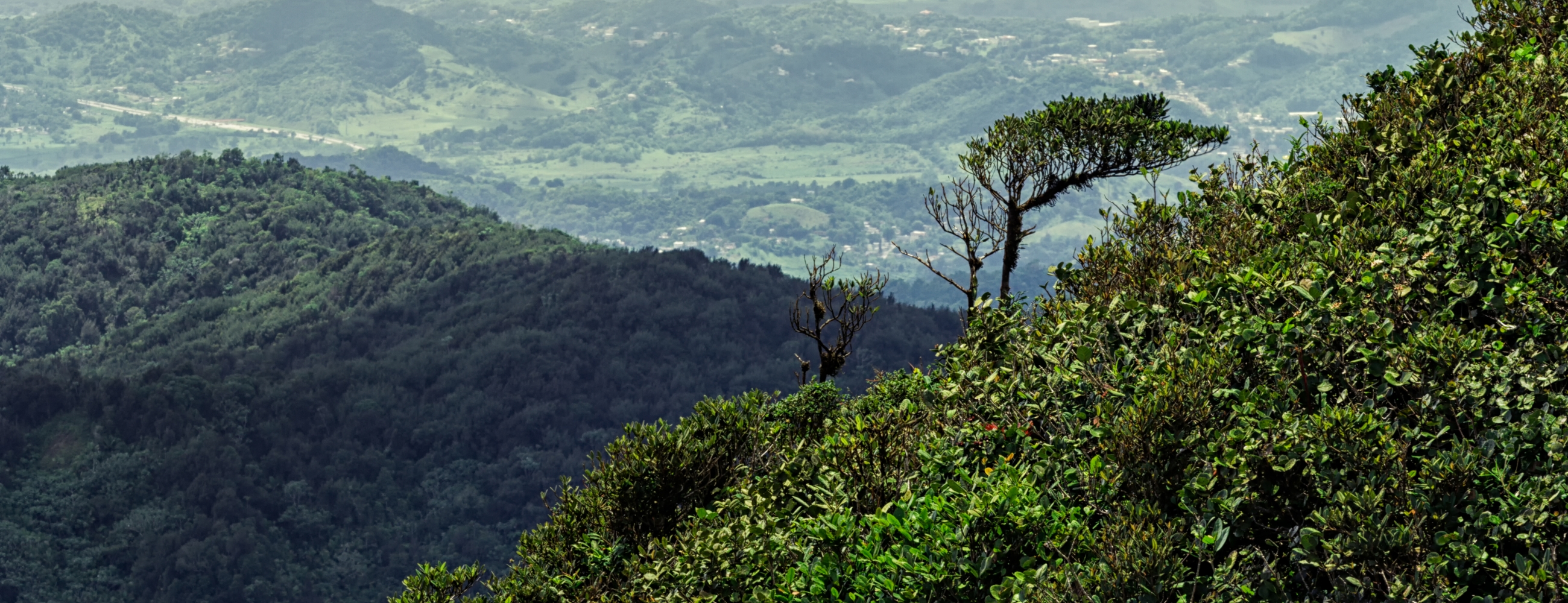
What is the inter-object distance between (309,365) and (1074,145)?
91541mm

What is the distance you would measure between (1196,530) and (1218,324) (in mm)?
1993

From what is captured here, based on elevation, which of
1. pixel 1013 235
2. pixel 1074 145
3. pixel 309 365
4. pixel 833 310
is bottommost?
pixel 309 365

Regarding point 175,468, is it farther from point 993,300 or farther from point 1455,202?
point 1455,202

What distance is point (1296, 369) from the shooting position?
752 centimetres

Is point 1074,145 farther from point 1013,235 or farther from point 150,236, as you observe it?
point 150,236

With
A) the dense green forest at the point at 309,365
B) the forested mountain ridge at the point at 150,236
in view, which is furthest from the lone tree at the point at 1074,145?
the forested mountain ridge at the point at 150,236

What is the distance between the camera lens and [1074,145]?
18.4m

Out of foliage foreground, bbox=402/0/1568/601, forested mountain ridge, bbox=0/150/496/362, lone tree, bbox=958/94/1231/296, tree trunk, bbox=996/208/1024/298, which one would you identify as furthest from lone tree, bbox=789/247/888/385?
forested mountain ridge, bbox=0/150/496/362

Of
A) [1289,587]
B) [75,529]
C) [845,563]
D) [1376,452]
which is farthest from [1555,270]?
[75,529]

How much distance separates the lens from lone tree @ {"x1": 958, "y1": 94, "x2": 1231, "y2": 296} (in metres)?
18.1

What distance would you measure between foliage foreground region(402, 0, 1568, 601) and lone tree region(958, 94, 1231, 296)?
6699mm

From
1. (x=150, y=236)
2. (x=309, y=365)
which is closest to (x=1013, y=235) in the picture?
(x=309, y=365)

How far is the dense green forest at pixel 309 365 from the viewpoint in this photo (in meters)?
64.4

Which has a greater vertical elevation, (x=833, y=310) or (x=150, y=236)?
(x=833, y=310)
